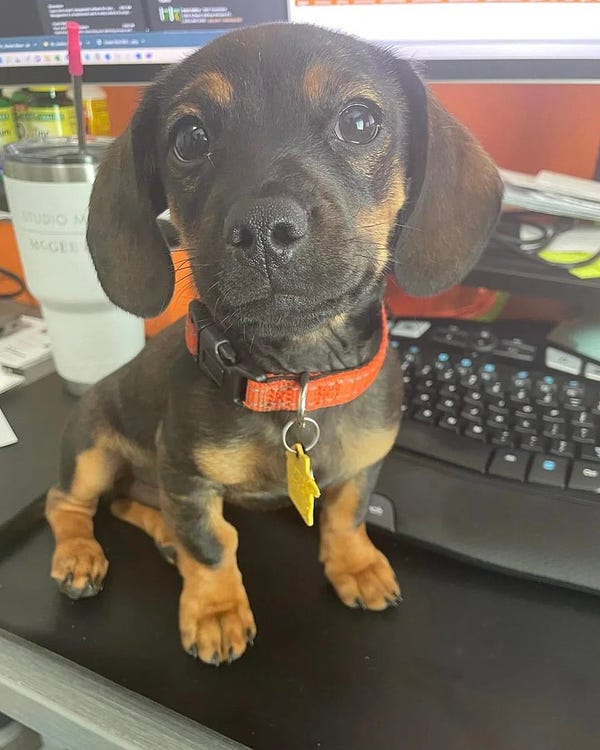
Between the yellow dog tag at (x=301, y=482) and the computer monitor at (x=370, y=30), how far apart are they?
56cm

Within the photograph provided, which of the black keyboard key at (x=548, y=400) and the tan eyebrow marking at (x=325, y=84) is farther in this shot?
the black keyboard key at (x=548, y=400)

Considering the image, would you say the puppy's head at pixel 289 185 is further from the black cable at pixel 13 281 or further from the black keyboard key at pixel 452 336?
the black cable at pixel 13 281

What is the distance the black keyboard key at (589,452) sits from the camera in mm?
718

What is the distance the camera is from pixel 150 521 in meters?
0.83

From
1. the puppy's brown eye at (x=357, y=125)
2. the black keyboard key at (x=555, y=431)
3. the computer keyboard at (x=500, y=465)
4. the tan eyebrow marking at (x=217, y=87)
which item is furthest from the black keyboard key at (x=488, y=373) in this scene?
the tan eyebrow marking at (x=217, y=87)

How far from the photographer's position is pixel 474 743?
1.77 feet

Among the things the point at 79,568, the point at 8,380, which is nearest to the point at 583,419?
the point at 79,568

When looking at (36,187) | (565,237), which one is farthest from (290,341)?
(565,237)

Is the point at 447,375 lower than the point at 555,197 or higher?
lower

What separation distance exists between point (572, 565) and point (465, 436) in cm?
18

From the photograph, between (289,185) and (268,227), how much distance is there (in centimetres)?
6

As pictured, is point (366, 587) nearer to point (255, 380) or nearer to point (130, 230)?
point (255, 380)

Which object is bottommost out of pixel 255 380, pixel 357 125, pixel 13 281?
pixel 13 281

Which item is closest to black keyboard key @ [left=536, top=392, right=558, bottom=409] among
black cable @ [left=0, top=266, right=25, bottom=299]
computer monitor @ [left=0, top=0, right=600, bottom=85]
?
computer monitor @ [left=0, top=0, right=600, bottom=85]
